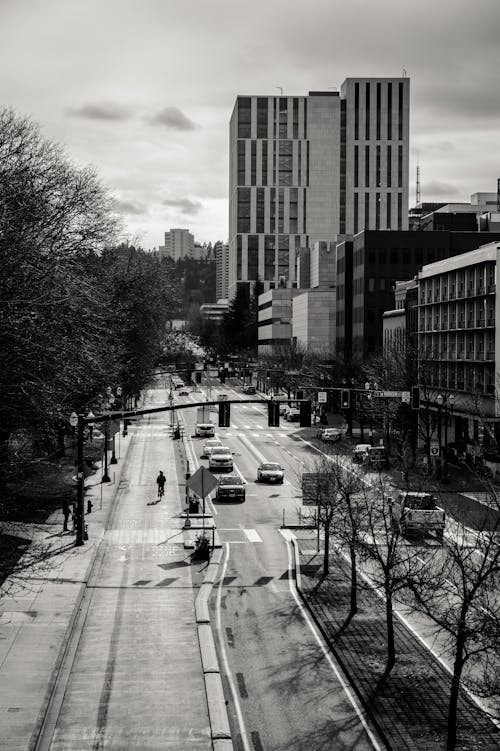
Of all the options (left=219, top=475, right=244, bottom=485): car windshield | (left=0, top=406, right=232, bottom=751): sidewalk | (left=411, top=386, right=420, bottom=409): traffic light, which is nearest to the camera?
(left=0, top=406, right=232, bottom=751): sidewalk

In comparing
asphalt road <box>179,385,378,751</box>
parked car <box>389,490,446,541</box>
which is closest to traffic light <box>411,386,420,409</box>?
parked car <box>389,490,446,541</box>

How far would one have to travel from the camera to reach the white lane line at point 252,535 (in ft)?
136

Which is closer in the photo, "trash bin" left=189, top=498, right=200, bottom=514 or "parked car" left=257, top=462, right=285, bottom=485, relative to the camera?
"trash bin" left=189, top=498, right=200, bottom=514

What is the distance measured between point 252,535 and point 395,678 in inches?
764

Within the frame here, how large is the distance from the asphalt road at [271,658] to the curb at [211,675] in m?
0.27

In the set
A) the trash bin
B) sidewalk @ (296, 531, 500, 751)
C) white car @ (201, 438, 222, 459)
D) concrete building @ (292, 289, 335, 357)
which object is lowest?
sidewalk @ (296, 531, 500, 751)

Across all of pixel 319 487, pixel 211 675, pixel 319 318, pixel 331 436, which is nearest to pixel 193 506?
pixel 319 487

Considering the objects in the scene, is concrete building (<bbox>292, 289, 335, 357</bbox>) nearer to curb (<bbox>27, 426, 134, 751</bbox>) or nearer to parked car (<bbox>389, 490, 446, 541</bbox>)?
parked car (<bbox>389, 490, 446, 541</bbox>)

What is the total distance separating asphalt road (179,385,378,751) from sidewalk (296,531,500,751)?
1.63ft

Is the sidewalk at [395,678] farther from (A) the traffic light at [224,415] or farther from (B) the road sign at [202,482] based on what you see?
(A) the traffic light at [224,415]

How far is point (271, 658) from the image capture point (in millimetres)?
25078

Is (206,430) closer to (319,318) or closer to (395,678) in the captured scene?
(395,678)

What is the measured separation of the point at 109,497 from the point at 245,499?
307 inches

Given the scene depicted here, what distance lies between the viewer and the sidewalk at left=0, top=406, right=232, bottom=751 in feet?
66.0
